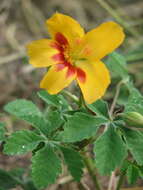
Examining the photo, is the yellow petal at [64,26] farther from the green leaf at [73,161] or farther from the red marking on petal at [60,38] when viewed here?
the green leaf at [73,161]

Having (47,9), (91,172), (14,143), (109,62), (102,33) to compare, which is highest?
(102,33)

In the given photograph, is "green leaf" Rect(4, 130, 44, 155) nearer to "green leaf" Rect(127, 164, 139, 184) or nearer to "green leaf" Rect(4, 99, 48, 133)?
"green leaf" Rect(4, 99, 48, 133)

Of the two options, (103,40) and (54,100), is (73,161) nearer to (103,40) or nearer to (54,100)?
(54,100)

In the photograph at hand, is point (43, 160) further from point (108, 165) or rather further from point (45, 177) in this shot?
point (108, 165)

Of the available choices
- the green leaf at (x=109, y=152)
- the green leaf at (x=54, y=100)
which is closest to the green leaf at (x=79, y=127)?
the green leaf at (x=109, y=152)

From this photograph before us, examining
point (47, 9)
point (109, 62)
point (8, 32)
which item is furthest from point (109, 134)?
point (47, 9)

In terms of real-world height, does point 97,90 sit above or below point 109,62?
above
